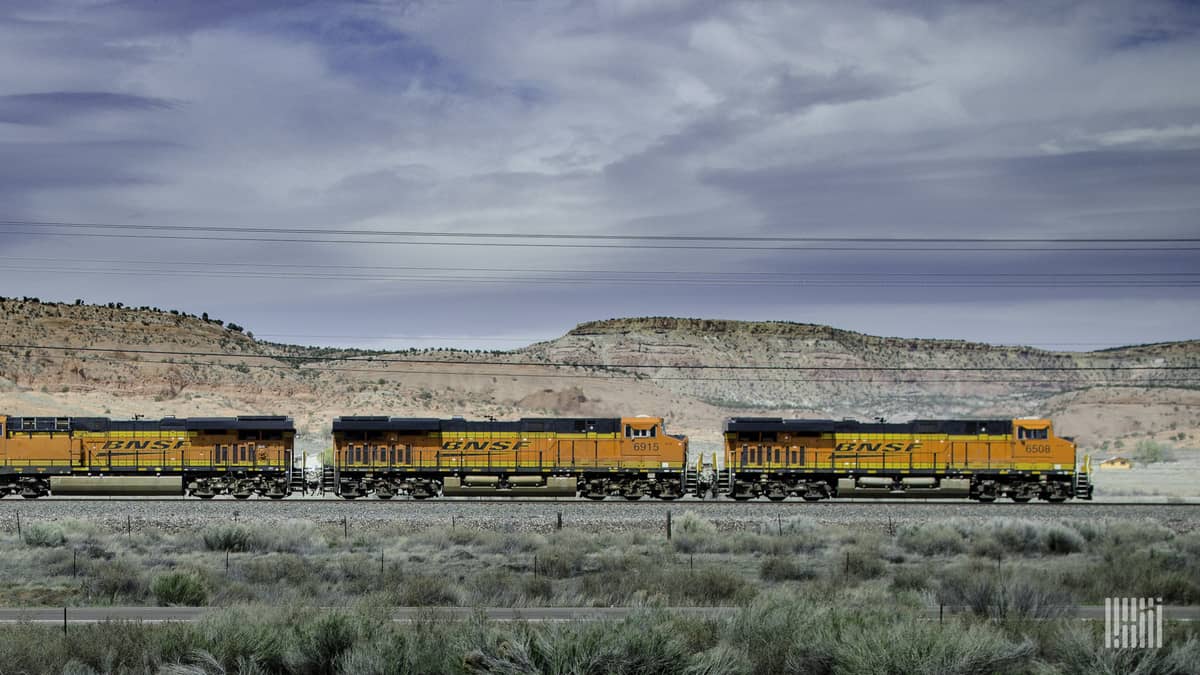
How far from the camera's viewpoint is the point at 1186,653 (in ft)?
44.4

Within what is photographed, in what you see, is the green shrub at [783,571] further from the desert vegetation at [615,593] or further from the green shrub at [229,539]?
the green shrub at [229,539]

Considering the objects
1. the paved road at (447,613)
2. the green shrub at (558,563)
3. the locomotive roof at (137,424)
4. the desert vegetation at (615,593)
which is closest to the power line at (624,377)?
the locomotive roof at (137,424)

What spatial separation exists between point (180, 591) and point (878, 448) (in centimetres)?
2787

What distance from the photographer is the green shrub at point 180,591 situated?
19.6 metres

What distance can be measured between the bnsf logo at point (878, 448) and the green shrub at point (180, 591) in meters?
26.7

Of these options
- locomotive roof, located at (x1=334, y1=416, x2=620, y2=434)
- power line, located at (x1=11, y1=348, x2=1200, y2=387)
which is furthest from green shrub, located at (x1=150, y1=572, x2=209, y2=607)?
power line, located at (x1=11, y1=348, x2=1200, y2=387)

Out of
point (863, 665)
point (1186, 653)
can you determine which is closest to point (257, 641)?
point (863, 665)

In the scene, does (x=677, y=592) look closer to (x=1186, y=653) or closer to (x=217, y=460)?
(x=1186, y=653)

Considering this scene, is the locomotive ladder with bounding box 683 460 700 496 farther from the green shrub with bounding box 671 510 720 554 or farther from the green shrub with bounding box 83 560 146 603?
the green shrub with bounding box 83 560 146 603

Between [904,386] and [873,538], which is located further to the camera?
[904,386]

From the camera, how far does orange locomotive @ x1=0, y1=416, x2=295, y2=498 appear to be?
41125 millimetres

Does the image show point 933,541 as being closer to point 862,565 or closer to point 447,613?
point 862,565

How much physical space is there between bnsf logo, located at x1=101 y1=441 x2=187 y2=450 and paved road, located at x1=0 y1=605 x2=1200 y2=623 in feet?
77.8

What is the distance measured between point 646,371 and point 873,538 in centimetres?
10324
